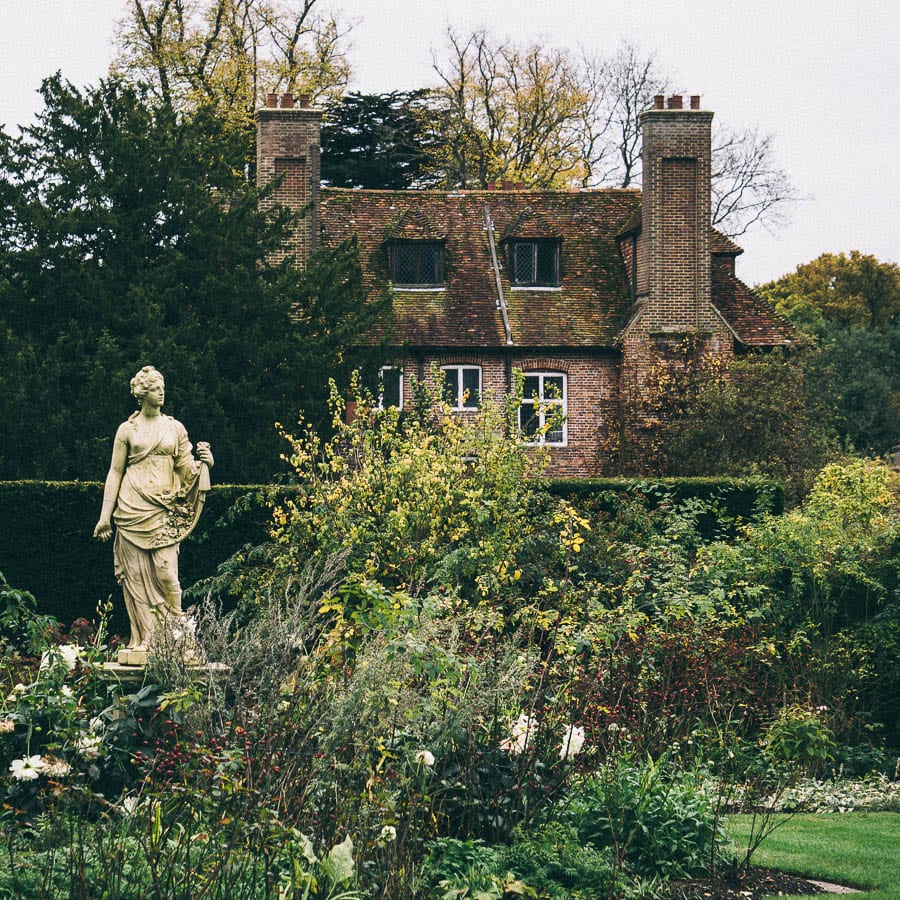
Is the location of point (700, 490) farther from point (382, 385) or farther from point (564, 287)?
point (564, 287)

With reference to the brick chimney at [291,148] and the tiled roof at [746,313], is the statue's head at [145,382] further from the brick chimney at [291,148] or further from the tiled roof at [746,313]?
the tiled roof at [746,313]

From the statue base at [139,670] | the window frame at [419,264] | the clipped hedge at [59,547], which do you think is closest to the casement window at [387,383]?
the window frame at [419,264]

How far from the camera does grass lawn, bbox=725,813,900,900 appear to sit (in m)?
7.68

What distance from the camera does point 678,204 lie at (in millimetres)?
29688

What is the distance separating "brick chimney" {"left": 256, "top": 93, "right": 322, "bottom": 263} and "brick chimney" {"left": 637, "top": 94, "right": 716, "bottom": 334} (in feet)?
24.9

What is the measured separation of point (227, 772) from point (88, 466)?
45.0 feet

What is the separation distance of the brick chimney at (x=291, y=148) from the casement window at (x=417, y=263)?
202cm

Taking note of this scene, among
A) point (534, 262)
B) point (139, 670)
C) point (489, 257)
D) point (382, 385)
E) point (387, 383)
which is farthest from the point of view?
point (489, 257)

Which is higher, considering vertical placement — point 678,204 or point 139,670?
point 678,204

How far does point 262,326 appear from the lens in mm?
21875

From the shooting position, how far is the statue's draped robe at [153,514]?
10164 mm

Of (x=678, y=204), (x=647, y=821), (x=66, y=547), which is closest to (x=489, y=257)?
(x=678, y=204)

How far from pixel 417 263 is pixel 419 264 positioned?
0.19 feet

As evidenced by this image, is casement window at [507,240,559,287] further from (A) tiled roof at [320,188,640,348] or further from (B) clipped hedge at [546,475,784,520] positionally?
(B) clipped hedge at [546,475,784,520]
